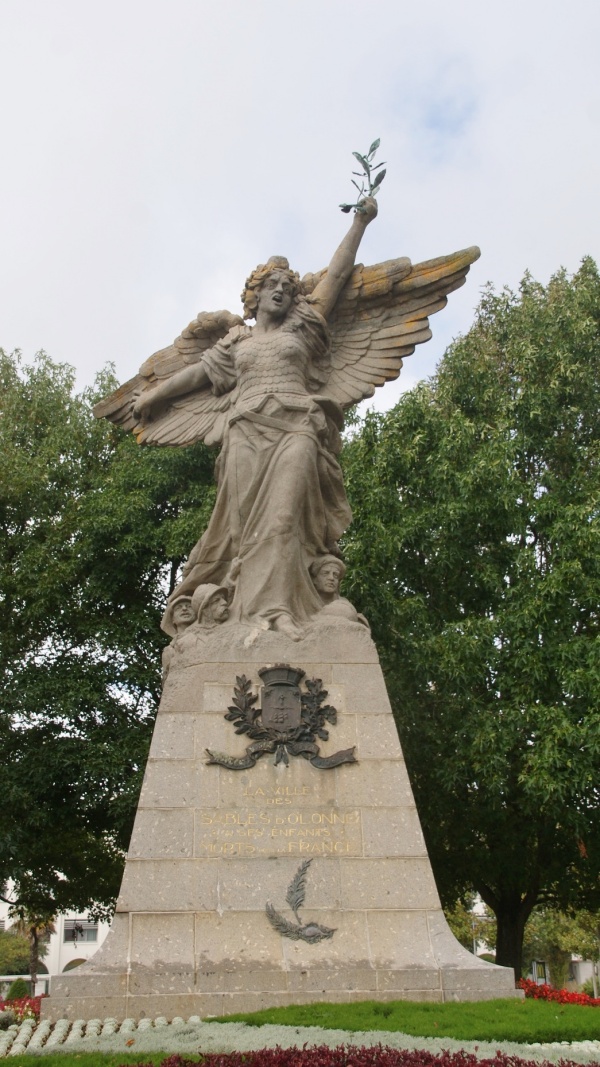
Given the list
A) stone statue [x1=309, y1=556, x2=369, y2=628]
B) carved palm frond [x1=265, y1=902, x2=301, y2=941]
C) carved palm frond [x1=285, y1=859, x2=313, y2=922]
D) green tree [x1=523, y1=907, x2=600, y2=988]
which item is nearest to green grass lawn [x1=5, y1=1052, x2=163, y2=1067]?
carved palm frond [x1=265, y1=902, x2=301, y2=941]

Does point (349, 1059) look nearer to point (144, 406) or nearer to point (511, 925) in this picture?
point (144, 406)

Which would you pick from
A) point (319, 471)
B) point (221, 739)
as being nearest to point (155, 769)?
point (221, 739)

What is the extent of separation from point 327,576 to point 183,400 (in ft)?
8.66

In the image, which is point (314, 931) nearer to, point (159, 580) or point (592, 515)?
point (592, 515)

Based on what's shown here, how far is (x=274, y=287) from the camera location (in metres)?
10.1

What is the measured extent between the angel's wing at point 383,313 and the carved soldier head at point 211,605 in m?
2.45

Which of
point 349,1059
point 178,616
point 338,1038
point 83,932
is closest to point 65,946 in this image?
point 83,932

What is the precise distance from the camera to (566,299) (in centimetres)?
1688

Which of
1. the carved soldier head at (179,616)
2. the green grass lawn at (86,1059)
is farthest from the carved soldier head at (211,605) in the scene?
the green grass lawn at (86,1059)

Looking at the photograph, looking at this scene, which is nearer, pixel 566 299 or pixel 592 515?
pixel 592 515

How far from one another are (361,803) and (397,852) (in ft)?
1.45

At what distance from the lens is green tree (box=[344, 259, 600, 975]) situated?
46.0 ft

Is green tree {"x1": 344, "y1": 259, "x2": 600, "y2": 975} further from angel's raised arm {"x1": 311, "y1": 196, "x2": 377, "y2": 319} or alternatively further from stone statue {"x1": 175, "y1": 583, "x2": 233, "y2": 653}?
stone statue {"x1": 175, "y1": 583, "x2": 233, "y2": 653}

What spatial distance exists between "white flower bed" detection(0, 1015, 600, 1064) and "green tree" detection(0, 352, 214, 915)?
9732mm
